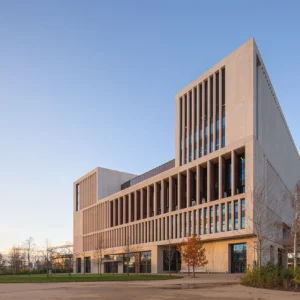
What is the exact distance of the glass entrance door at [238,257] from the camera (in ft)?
190

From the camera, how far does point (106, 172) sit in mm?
105062

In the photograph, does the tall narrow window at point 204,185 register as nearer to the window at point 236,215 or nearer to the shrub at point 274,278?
the window at point 236,215

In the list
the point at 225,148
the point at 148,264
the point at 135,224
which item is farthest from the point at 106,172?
the point at 225,148

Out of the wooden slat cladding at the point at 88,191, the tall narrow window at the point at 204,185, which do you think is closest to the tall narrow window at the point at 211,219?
the tall narrow window at the point at 204,185

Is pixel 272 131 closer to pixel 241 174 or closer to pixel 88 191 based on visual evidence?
pixel 241 174

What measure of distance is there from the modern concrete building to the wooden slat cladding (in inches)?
780

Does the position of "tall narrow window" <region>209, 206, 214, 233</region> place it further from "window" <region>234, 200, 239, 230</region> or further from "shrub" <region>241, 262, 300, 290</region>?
"shrub" <region>241, 262, 300, 290</region>

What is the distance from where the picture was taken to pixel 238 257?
5897cm

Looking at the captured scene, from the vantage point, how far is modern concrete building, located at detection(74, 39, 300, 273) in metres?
56.3

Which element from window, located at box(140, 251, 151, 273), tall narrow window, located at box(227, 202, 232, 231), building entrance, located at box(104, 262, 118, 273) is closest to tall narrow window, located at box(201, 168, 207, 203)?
tall narrow window, located at box(227, 202, 232, 231)

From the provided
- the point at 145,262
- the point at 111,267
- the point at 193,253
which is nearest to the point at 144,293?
the point at 193,253

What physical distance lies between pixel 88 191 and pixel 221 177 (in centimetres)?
5793

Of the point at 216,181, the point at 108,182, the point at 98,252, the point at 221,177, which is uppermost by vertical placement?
the point at 221,177

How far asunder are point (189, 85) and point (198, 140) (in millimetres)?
9776
